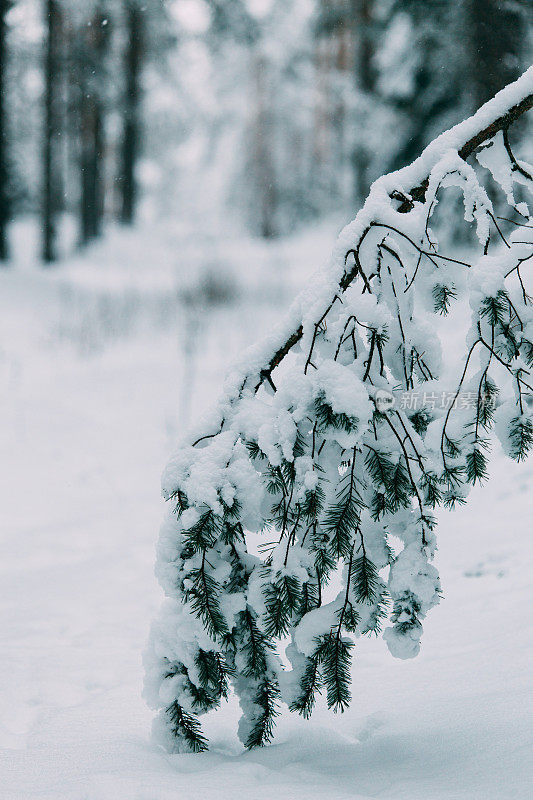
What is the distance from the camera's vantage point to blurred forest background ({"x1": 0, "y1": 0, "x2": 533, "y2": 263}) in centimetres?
1184

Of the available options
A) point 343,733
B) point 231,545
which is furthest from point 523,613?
point 231,545

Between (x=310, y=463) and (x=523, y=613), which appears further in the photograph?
(x=523, y=613)

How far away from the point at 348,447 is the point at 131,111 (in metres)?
20.9

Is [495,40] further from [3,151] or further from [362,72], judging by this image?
[362,72]

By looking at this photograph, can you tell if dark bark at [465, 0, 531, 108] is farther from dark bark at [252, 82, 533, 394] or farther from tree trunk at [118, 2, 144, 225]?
tree trunk at [118, 2, 144, 225]

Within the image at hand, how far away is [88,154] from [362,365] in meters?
20.9

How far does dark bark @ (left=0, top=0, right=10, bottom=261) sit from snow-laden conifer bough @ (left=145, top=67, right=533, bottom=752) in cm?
1511

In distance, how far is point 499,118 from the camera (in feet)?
6.59

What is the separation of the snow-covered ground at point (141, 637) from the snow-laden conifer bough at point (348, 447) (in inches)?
11.7

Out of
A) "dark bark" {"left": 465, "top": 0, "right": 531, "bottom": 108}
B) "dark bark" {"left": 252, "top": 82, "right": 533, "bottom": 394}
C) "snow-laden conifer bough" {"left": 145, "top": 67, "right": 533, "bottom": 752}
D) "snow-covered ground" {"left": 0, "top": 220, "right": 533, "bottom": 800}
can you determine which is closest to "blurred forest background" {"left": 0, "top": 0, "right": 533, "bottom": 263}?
"dark bark" {"left": 465, "top": 0, "right": 531, "bottom": 108}

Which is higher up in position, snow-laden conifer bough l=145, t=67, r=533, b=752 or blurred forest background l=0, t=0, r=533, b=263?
blurred forest background l=0, t=0, r=533, b=263

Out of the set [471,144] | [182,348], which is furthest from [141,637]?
[182,348]

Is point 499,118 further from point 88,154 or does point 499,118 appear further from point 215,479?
point 88,154

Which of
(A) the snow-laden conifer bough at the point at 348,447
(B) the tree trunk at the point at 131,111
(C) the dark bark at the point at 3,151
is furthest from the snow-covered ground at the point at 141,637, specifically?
(B) the tree trunk at the point at 131,111
